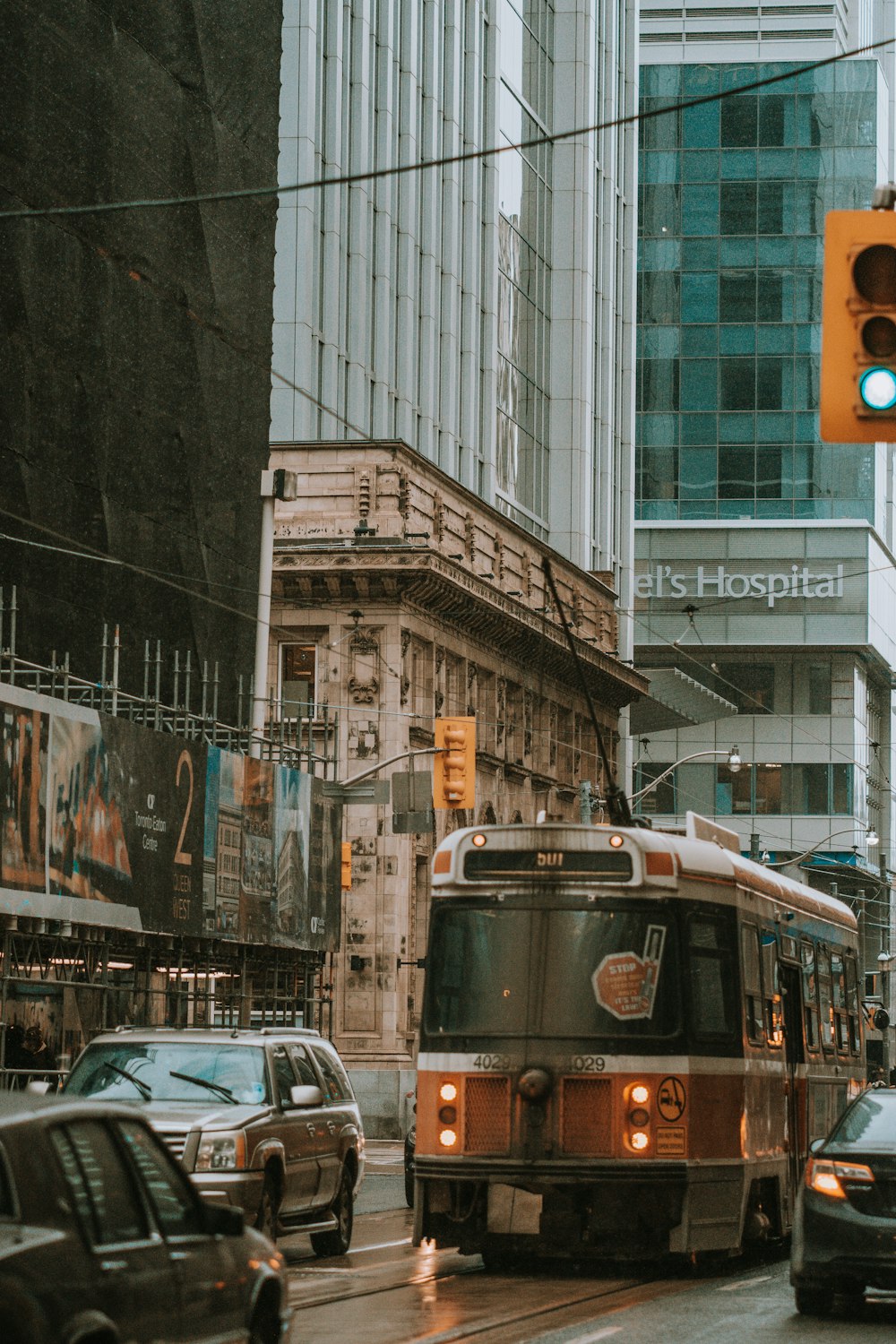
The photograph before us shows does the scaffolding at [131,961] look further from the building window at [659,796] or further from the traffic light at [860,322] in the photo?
the building window at [659,796]

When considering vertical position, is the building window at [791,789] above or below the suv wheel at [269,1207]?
above

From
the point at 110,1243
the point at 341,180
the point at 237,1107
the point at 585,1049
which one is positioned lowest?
the point at 110,1243

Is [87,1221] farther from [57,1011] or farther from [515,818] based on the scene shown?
[515,818]

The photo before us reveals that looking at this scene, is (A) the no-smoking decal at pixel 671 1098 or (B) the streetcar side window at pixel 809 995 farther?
(B) the streetcar side window at pixel 809 995

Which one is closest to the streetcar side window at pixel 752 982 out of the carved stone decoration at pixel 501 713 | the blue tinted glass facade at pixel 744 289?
the carved stone decoration at pixel 501 713

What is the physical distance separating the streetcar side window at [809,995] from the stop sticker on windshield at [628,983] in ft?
14.4

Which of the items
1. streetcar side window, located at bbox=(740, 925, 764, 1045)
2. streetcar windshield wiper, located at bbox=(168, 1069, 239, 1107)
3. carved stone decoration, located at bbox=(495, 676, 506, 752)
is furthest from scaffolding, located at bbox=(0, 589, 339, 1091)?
carved stone decoration, located at bbox=(495, 676, 506, 752)

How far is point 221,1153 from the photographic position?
16.1 meters

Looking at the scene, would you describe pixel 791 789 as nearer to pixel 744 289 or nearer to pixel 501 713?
pixel 744 289

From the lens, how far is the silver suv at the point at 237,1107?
16125 millimetres

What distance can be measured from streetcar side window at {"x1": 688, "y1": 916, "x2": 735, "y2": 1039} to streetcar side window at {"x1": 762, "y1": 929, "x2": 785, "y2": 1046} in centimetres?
130

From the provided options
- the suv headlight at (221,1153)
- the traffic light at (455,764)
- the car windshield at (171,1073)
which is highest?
the traffic light at (455,764)

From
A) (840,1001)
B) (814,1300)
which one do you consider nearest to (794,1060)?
(840,1001)

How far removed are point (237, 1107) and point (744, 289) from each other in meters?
77.5
